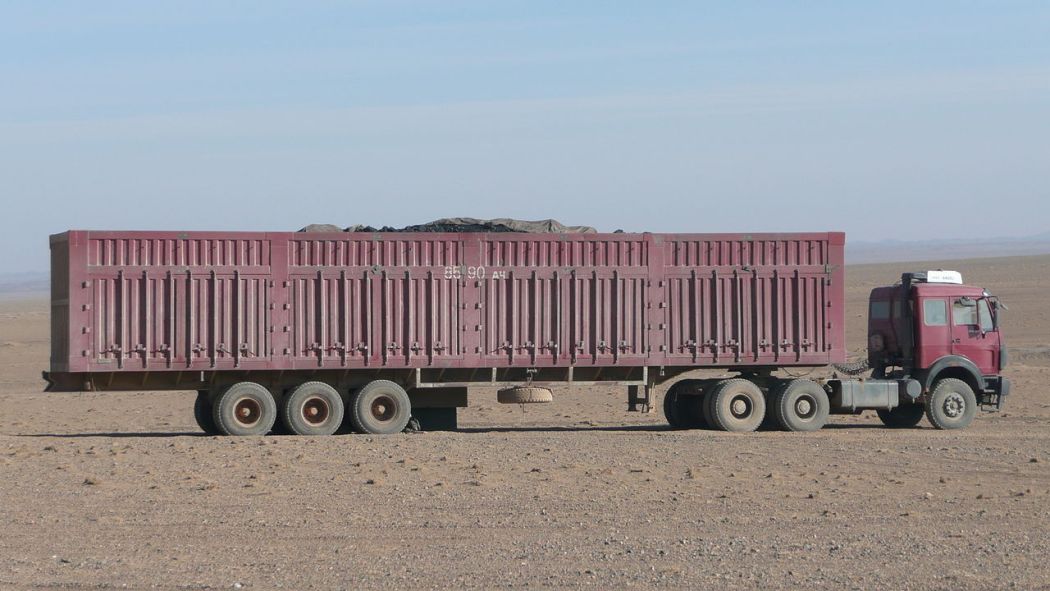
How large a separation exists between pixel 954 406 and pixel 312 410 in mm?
10535

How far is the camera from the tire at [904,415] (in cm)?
2445

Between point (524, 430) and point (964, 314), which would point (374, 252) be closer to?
point (524, 430)

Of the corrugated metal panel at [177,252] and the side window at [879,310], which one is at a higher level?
the corrugated metal panel at [177,252]

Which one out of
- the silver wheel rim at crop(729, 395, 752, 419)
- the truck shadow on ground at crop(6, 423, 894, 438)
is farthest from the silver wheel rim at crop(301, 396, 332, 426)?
the silver wheel rim at crop(729, 395, 752, 419)

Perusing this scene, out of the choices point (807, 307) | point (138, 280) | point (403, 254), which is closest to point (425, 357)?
point (403, 254)

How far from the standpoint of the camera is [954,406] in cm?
2362

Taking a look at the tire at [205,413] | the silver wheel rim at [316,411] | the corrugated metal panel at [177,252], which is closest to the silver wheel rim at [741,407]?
the silver wheel rim at [316,411]

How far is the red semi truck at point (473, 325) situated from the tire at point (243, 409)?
3 cm

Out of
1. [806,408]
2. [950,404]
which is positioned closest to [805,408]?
[806,408]

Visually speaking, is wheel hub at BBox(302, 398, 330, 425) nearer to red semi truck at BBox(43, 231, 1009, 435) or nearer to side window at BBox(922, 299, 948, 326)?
red semi truck at BBox(43, 231, 1009, 435)

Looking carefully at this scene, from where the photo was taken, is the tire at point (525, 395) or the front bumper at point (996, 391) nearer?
the tire at point (525, 395)

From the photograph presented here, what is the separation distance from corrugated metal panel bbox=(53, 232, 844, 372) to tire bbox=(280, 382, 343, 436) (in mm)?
482

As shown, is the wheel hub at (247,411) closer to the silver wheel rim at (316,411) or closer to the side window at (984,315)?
the silver wheel rim at (316,411)

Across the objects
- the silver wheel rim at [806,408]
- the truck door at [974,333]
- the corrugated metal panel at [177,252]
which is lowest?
the silver wheel rim at [806,408]
